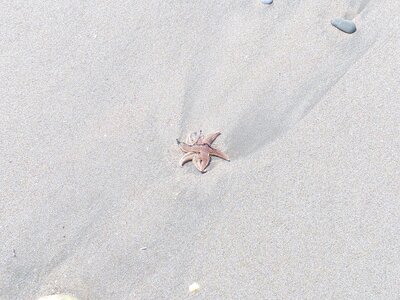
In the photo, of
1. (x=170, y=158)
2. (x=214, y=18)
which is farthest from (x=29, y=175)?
(x=214, y=18)

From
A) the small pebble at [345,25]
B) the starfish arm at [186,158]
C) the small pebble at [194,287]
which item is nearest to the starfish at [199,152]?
the starfish arm at [186,158]

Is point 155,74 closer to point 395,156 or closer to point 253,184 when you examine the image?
point 253,184

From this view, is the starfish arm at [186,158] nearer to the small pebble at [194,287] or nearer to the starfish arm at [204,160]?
the starfish arm at [204,160]

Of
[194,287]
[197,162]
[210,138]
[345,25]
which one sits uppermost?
[345,25]

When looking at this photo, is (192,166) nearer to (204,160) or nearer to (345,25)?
(204,160)

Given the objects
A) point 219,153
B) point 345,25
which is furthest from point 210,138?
point 345,25
